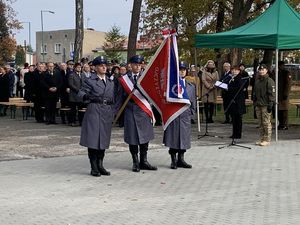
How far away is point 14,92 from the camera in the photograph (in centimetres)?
2450

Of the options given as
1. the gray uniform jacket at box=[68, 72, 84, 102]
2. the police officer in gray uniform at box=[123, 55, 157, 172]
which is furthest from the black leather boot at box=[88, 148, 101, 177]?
the gray uniform jacket at box=[68, 72, 84, 102]

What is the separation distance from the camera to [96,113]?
357 inches

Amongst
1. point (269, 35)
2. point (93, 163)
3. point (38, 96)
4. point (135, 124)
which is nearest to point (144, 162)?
point (135, 124)

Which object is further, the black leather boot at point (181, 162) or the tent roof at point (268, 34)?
the tent roof at point (268, 34)

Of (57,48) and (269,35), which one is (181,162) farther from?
(57,48)

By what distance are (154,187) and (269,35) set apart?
6065mm

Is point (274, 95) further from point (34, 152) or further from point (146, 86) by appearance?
point (34, 152)

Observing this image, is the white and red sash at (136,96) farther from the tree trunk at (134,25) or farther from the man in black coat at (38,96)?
the tree trunk at (134,25)

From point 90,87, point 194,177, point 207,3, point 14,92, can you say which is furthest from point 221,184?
point 207,3

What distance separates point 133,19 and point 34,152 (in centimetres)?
1074

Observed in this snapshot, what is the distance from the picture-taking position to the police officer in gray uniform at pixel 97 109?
905cm

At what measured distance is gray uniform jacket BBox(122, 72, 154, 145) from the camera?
945 centimetres

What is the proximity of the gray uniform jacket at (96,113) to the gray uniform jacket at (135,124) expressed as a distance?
1.51 ft

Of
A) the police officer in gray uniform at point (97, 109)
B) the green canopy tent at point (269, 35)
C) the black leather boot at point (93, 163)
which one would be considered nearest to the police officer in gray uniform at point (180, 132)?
the police officer in gray uniform at point (97, 109)
